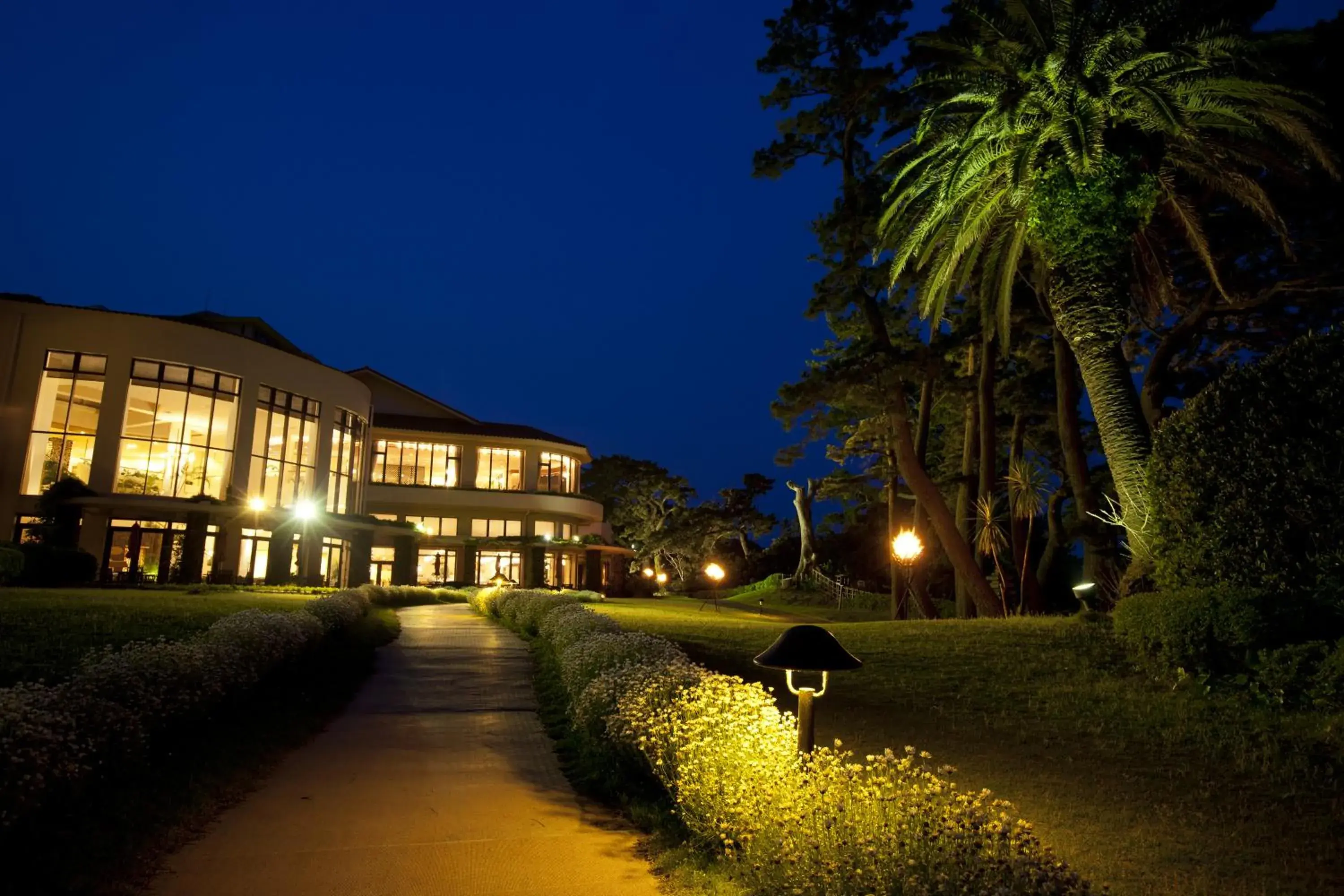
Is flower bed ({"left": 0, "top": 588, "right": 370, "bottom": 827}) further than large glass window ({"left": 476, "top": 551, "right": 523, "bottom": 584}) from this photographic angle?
No

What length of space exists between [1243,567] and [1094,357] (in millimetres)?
4944

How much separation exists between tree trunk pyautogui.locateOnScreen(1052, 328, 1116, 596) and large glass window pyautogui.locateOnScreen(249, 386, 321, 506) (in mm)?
32564

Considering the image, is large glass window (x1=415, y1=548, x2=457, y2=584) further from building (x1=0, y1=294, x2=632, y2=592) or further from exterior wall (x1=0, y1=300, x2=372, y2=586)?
exterior wall (x1=0, y1=300, x2=372, y2=586)

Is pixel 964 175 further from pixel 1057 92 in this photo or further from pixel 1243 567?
pixel 1243 567

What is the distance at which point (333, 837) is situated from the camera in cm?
612

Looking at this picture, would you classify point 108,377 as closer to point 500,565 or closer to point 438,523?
point 438,523

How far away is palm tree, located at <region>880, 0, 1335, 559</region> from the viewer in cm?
1245

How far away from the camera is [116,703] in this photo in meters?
6.98

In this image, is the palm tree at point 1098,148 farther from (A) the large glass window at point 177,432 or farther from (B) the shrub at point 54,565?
(A) the large glass window at point 177,432

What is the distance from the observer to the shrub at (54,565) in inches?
1041

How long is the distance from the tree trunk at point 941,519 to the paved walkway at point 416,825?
13.8 metres

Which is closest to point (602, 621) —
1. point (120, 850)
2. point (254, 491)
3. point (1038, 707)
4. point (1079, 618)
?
point (1038, 707)

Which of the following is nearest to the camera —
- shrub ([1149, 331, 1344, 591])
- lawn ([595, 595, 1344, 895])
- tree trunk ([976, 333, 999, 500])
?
lawn ([595, 595, 1344, 895])

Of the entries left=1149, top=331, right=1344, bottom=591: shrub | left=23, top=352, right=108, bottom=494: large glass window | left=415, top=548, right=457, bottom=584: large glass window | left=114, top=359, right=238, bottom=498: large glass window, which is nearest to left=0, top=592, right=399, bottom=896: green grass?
left=1149, top=331, right=1344, bottom=591: shrub
